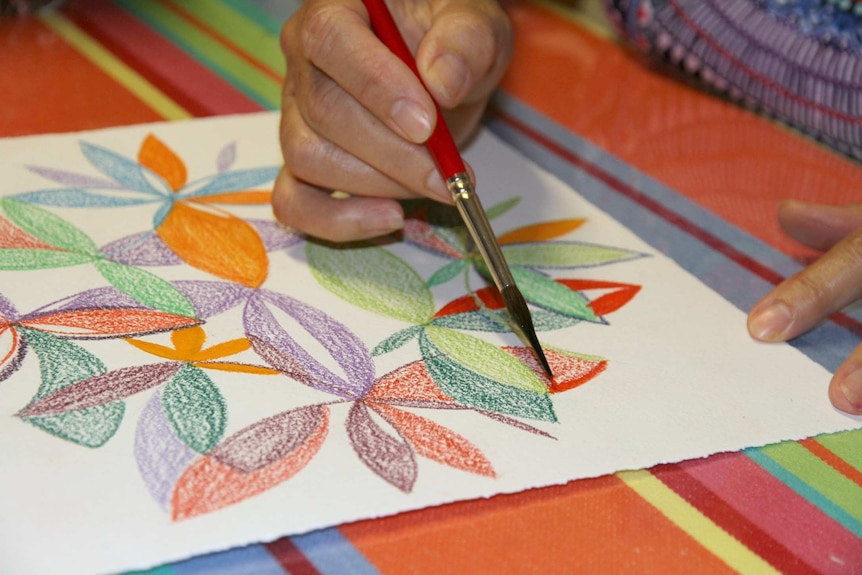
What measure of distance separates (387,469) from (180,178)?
1.11 feet

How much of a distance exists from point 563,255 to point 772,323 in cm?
15

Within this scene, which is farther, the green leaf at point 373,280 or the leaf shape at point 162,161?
the leaf shape at point 162,161

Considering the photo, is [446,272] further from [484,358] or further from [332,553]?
[332,553]

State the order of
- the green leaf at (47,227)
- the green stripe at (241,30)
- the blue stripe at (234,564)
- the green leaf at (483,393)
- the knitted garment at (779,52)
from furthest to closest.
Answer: the green stripe at (241,30) → the knitted garment at (779,52) → the green leaf at (47,227) → the green leaf at (483,393) → the blue stripe at (234,564)

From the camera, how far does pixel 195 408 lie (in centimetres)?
44

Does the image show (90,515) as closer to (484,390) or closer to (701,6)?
(484,390)

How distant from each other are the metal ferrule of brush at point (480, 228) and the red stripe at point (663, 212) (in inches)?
8.4

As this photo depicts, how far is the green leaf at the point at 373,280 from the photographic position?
0.55m

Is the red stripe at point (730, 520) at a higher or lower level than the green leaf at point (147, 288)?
lower

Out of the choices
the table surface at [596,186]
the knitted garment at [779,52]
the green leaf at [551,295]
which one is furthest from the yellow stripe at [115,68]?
the knitted garment at [779,52]

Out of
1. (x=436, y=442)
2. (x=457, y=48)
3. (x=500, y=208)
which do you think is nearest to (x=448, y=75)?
(x=457, y=48)

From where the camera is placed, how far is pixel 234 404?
449 millimetres

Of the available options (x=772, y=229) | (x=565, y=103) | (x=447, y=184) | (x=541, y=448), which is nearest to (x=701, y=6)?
(x=565, y=103)

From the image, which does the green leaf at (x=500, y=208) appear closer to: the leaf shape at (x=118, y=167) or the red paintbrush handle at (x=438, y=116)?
the red paintbrush handle at (x=438, y=116)
